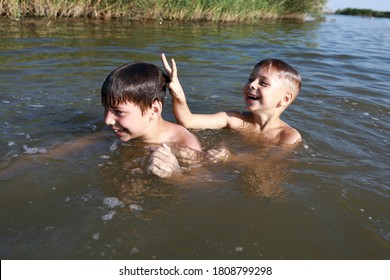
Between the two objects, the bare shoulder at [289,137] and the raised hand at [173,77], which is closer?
the raised hand at [173,77]

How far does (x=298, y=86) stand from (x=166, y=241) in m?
2.50

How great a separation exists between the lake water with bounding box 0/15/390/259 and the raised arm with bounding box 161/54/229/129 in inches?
5.6

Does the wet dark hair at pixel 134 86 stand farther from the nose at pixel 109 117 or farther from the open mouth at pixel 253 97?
the open mouth at pixel 253 97

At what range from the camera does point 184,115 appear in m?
3.84

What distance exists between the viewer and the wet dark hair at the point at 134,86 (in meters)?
2.90

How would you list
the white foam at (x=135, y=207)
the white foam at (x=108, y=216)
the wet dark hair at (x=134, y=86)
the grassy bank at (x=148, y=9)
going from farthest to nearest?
the grassy bank at (x=148, y=9) → the wet dark hair at (x=134, y=86) → the white foam at (x=135, y=207) → the white foam at (x=108, y=216)

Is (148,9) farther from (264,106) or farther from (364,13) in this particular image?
(364,13)

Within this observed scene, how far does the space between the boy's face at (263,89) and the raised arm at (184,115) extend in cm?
45

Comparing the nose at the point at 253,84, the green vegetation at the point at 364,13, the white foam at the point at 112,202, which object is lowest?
the white foam at the point at 112,202

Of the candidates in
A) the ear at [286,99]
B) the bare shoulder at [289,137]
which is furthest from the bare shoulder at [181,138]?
the ear at [286,99]

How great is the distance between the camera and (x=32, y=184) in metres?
2.82

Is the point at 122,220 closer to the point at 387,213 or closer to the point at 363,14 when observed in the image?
the point at 387,213

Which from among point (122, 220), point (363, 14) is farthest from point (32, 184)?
point (363, 14)

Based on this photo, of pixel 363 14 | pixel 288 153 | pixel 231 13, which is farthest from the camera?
pixel 363 14
